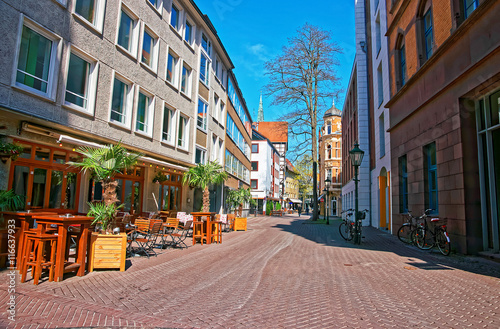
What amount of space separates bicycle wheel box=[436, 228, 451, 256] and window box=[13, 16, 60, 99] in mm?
11696

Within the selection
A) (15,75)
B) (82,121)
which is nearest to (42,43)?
(15,75)

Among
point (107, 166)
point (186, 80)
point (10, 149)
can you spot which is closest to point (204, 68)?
point (186, 80)

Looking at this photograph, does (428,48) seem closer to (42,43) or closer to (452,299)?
(452,299)

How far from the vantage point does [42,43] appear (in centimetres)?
1004

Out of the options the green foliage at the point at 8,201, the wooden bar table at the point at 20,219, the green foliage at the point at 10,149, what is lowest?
the wooden bar table at the point at 20,219

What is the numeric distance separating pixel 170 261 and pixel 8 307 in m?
4.12

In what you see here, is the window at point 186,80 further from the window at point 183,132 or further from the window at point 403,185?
the window at point 403,185

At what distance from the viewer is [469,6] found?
8.77 m

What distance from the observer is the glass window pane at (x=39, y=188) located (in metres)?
9.84

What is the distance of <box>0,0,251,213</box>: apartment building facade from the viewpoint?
9.35 meters

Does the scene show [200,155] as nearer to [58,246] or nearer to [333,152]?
[58,246]

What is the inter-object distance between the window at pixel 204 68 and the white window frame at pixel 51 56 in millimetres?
12534

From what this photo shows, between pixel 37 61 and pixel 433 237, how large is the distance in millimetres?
12395

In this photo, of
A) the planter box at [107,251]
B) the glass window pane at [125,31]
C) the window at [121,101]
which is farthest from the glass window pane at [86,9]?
the planter box at [107,251]
